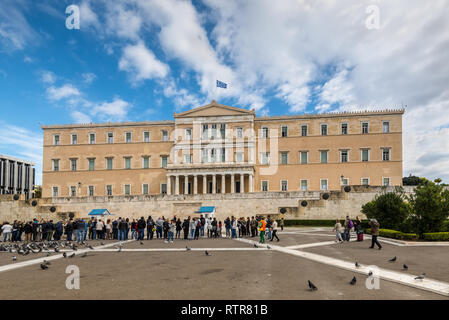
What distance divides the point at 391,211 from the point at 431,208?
381 centimetres

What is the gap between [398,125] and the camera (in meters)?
47.7

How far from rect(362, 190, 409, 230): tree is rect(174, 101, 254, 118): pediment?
31.2 meters

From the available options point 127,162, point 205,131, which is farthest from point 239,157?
point 127,162

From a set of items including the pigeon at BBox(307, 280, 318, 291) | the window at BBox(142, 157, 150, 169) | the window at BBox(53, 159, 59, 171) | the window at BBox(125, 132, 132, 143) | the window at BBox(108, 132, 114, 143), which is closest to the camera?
the pigeon at BBox(307, 280, 318, 291)

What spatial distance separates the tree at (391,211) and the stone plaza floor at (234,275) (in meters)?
6.93

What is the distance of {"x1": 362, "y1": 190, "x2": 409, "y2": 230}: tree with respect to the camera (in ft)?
70.1

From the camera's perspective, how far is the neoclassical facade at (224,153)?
48156 mm

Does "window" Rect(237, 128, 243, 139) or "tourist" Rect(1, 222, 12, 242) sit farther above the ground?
"window" Rect(237, 128, 243, 139)

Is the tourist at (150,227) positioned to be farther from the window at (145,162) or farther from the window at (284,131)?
the window at (284,131)

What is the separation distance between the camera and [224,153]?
50812 millimetres

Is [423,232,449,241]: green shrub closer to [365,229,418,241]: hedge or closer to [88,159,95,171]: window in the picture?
[365,229,418,241]: hedge

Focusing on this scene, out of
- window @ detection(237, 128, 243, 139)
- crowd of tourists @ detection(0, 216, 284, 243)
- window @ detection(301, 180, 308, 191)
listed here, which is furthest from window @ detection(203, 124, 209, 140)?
crowd of tourists @ detection(0, 216, 284, 243)

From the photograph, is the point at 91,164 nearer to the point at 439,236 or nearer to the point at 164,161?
the point at 164,161

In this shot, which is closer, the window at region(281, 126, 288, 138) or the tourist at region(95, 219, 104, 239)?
the tourist at region(95, 219, 104, 239)
